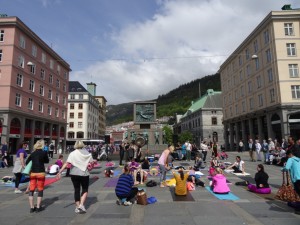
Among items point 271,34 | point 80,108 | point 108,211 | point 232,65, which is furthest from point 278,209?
point 80,108

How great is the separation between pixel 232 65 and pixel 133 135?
3385 centimetres

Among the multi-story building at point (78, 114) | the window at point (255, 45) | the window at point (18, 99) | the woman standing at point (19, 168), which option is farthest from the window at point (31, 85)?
the multi-story building at point (78, 114)

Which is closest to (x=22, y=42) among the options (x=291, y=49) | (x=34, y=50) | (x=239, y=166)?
Result: (x=34, y=50)

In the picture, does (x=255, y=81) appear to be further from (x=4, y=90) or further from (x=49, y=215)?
(x=49, y=215)

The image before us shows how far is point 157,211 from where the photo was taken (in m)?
7.58

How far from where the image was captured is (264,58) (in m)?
41.2

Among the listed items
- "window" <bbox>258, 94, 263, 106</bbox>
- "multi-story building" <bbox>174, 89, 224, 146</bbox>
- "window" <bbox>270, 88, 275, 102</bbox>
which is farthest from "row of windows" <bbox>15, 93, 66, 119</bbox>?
"multi-story building" <bbox>174, 89, 224, 146</bbox>

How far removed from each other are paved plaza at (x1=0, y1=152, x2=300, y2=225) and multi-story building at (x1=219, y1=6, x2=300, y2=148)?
26823 mm

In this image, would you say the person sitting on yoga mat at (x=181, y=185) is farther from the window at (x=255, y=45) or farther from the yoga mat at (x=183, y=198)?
the window at (x=255, y=45)

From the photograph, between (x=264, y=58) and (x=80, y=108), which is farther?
(x=80, y=108)

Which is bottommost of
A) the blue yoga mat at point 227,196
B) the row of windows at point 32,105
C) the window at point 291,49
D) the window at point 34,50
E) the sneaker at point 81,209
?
the blue yoga mat at point 227,196

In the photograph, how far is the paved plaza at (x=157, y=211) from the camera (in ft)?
21.6

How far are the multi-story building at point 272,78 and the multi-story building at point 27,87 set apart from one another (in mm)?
31471

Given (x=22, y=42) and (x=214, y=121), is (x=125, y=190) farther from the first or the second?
(x=214, y=121)
